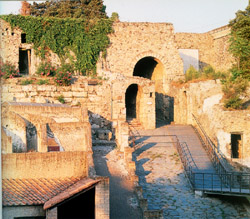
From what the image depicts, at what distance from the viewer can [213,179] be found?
17891 millimetres

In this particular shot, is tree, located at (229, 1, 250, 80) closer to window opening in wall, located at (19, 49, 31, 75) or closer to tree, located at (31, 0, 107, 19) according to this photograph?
tree, located at (31, 0, 107, 19)

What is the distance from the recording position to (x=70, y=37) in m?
28.1

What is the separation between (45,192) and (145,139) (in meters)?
10.3

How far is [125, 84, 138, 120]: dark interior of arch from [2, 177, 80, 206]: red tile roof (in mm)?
13748

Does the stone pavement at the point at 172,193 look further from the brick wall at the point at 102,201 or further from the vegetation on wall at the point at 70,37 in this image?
the vegetation on wall at the point at 70,37

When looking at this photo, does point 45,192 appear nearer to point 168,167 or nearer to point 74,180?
point 74,180

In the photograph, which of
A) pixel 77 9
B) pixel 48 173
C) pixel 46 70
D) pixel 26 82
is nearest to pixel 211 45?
pixel 77 9

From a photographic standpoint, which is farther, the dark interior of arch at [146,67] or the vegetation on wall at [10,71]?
the dark interior of arch at [146,67]

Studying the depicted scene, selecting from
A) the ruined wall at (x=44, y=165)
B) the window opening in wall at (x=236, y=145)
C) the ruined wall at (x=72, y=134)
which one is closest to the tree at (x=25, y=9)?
the window opening in wall at (x=236, y=145)

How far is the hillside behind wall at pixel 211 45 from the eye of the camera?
31250 millimetres

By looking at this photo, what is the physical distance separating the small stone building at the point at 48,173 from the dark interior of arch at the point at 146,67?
14.9 meters

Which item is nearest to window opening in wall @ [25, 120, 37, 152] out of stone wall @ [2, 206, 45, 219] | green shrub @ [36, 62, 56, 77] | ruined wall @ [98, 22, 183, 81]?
stone wall @ [2, 206, 45, 219]

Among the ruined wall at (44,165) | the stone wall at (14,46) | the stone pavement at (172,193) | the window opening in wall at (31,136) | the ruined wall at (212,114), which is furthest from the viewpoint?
the stone wall at (14,46)

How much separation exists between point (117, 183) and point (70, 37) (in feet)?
49.4
